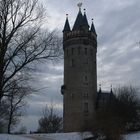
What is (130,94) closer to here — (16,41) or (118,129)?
(118,129)

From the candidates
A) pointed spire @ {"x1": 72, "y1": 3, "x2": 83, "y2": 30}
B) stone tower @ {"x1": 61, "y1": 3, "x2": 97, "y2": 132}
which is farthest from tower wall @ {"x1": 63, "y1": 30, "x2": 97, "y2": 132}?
pointed spire @ {"x1": 72, "y1": 3, "x2": 83, "y2": 30}

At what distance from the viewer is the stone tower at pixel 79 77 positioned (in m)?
71.1

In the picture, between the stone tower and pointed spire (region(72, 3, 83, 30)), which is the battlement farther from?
pointed spire (region(72, 3, 83, 30))

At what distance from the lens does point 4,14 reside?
21.2 m

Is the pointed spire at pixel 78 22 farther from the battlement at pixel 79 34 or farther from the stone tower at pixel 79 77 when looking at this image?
the battlement at pixel 79 34

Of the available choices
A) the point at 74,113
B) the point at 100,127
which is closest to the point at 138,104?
the point at 100,127

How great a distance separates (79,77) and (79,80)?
2.06 feet

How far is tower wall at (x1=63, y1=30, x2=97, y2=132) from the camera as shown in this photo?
71000 mm

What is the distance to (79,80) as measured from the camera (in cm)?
7244

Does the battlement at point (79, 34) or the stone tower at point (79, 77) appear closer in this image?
the stone tower at point (79, 77)

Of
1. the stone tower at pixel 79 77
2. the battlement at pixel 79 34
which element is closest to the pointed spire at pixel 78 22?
the stone tower at pixel 79 77

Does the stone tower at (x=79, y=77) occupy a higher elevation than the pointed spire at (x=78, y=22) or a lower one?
lower

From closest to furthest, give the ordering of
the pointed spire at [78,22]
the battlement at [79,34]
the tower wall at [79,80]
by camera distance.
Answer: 1. the tower wall at [79,80]
2. the battlement at [79,34]
3. the pointed spire at [78,22]

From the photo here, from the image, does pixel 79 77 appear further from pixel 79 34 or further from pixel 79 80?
pixel 79 34
